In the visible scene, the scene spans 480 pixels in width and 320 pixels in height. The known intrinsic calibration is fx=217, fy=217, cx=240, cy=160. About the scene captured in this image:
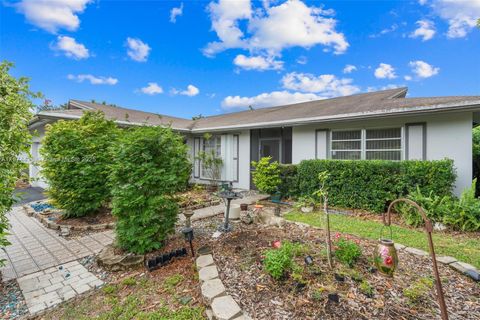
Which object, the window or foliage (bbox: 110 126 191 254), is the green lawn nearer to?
the window

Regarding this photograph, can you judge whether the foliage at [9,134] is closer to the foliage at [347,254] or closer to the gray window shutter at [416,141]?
the foliage at [347,254]

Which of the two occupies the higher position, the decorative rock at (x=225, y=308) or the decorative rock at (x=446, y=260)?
the decorative rock at (x=225, y=308)

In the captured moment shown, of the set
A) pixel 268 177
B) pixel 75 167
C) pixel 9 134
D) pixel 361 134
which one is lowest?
pixel 268 177

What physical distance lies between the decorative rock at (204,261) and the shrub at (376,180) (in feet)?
11.6

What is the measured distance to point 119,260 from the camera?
10.2 feet

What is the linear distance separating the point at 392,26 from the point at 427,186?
709 centimetres

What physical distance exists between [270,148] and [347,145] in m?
3.00

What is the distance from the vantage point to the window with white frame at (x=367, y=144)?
6.40 m

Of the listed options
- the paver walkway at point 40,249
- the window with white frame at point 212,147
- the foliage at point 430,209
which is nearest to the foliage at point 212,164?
the window with white frame at point 212,147

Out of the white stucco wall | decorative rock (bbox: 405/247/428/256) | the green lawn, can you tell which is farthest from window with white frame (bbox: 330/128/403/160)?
decorative rock (bbox: 405/247/428/256)

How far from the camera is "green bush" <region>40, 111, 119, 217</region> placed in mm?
5020

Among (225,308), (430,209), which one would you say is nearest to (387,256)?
(225,308)

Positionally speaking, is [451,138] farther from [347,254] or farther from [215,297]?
[215,297]

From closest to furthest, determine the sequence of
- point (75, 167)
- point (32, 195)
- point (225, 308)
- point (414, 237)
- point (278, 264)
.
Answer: point (225, 308) → point (278, 264) → point (414, 237) → point (75, 167) → point (32, 195)
